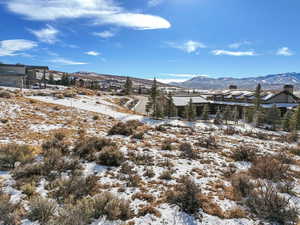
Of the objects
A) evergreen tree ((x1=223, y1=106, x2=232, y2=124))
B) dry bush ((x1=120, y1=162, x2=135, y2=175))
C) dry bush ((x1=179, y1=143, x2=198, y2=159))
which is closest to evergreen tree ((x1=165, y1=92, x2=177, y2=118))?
evergreen tree ((x1=223, y1=106, x2=232, y2=124))

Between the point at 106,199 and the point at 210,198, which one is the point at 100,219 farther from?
the point at 210,198

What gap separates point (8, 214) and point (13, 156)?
9.96 ft

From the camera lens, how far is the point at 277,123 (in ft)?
83.4

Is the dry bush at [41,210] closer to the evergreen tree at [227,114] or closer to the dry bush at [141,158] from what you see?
the dry bush at [141,158]

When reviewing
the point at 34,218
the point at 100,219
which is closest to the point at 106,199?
the point at 100,219

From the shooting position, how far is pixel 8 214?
338cm

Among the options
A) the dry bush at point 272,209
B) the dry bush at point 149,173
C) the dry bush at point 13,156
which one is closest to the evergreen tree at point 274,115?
the dry bush at point 272,209

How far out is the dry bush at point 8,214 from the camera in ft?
10.7

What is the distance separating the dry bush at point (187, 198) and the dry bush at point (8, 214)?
352 cm

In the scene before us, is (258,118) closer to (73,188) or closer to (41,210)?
(73,188)

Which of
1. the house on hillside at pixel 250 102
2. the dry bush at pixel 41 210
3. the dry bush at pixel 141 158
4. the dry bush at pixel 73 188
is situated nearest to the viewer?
the dry bush at pixel 41 210

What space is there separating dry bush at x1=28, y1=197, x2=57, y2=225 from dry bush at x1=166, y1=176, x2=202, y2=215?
114 inches

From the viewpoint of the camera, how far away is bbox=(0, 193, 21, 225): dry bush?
327 cm

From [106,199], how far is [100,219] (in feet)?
1.48
